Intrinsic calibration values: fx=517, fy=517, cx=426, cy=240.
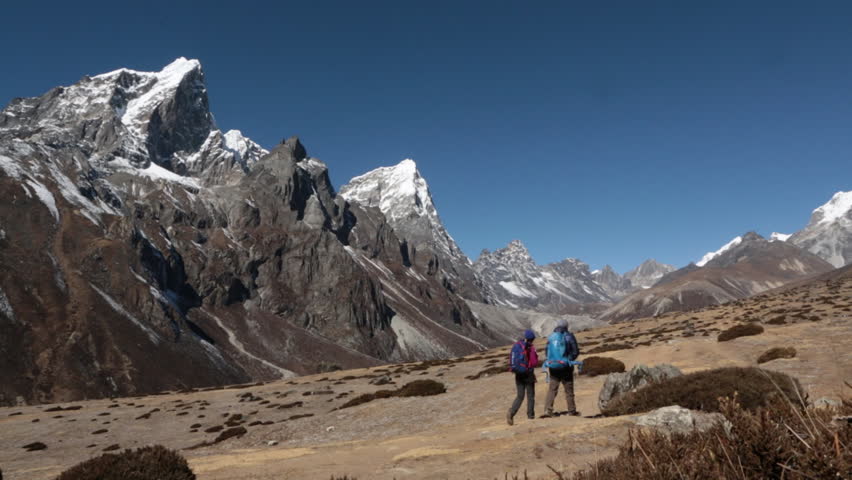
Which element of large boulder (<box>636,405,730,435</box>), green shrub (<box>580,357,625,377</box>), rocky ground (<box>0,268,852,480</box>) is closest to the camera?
large boulder (<box>636,405,730,435</box>)

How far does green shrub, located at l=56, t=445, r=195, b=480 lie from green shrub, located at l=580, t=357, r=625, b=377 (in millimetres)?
21320

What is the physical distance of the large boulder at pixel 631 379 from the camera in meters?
17.4

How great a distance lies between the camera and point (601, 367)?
27.8 meters

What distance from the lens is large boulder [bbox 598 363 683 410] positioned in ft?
57.1

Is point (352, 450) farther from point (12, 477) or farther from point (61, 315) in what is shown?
point (61, 315)

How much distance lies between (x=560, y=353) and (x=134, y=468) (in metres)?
11.4

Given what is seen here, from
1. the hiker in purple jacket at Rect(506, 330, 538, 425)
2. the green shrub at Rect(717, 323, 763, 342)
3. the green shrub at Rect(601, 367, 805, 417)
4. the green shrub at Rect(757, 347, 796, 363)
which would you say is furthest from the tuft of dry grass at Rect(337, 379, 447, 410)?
the green shrub at Rect(717, 323, 763, 342)

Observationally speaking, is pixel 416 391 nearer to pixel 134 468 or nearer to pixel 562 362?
pixel 562 362

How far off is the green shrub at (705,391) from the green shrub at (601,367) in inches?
505

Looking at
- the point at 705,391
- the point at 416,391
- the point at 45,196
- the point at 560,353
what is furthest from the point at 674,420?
the point at 45,196

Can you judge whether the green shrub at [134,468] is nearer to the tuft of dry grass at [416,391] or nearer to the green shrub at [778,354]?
the tuft of dry grass at [416,391]

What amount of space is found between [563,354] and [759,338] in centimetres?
2212

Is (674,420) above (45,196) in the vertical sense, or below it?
below

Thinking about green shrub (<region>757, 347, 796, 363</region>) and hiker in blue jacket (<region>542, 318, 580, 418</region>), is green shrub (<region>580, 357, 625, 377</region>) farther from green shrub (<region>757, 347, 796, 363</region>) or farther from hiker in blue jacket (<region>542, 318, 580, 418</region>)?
hiker in blue jacket (<region>542, 318, 580, 418</region>)
